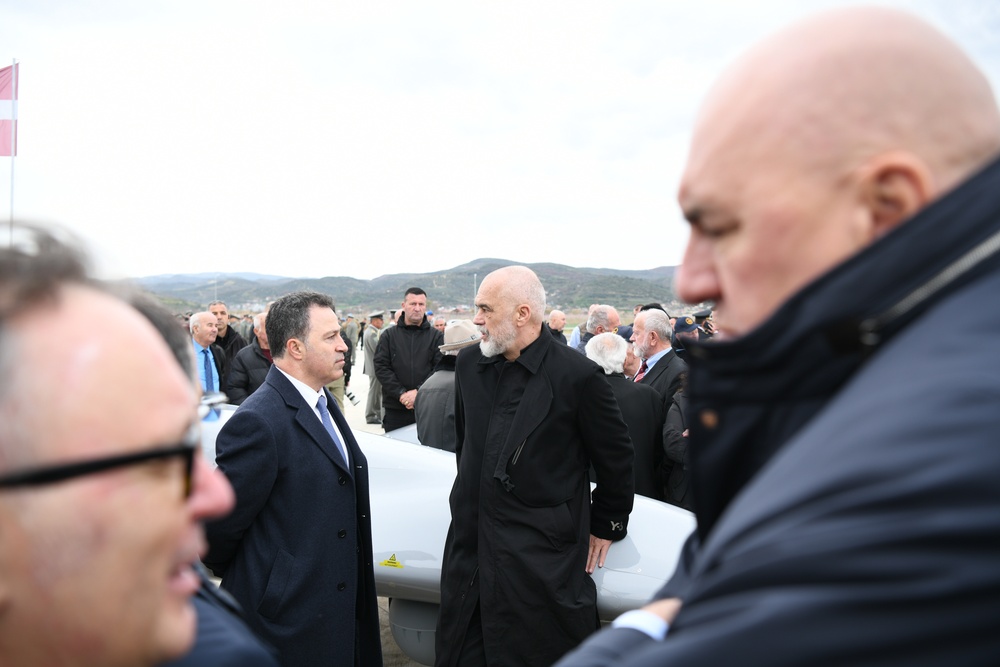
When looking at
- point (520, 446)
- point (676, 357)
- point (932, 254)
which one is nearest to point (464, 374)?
point (520, 446)

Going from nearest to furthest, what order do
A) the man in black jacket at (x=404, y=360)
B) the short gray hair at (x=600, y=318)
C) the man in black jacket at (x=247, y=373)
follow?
the man in black jacket at (x=247, y=373) < the man in black jacket at (x=404, y=360) < the short gray hair at (x=600, y=318)

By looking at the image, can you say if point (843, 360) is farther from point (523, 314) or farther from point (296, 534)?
point (523, 314)

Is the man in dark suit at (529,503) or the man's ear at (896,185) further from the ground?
the man's ear at (896,185)

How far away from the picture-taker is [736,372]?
36.3 inches

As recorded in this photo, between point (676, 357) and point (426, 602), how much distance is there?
9.22 feet

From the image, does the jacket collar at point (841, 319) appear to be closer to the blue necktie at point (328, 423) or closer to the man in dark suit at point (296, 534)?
the man in dark suit at point (296, 534)

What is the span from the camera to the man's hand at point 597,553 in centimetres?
378

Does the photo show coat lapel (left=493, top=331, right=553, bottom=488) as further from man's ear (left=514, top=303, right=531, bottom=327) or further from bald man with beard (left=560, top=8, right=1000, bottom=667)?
bald man with beard (left=560, top=8, right=1000, bottom=667)

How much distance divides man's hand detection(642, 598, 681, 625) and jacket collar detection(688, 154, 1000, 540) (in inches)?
11.9

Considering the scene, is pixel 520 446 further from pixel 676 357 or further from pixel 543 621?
pixel 676 357

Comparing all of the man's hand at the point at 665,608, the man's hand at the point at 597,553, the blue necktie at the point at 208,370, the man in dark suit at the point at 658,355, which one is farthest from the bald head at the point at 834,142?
the blue necktie at the point at 208,370

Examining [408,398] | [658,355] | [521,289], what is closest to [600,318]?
[408,398]

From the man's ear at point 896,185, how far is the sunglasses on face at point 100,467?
3.28 ft

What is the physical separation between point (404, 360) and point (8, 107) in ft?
21.9
